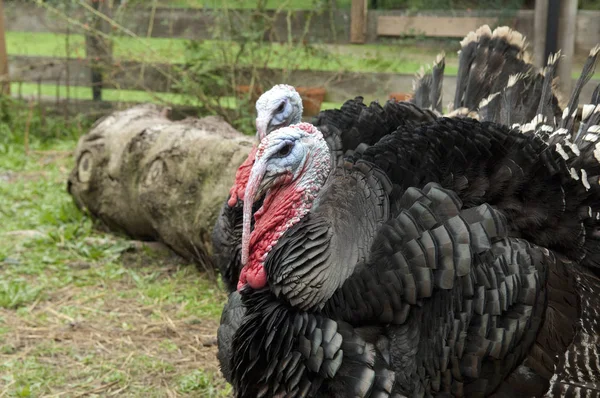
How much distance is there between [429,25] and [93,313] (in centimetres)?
382

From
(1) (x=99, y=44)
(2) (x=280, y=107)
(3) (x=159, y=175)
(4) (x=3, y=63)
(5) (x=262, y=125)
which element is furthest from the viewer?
(4) (x=3, y=63)

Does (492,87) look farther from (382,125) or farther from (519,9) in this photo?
(519,9)

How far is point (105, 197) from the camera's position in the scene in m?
6.23

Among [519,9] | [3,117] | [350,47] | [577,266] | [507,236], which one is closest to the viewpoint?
[507,236]

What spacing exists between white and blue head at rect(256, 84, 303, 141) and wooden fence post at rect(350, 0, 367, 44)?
9.44ft

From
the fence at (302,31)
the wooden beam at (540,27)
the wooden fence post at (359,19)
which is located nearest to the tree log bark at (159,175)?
the fence at (302,31)

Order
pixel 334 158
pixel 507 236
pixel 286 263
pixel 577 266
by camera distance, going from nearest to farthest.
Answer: pixel 286 263
pixel 507 236
pixel 577 266
pixel 334 158

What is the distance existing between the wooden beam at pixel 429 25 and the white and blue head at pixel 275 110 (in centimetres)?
268

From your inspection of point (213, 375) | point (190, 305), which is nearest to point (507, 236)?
point (213, 375)

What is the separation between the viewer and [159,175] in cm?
568

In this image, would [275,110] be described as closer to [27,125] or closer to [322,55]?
[322,55]

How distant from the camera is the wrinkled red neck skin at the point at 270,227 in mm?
2949

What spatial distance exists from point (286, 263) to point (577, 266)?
1319 mm

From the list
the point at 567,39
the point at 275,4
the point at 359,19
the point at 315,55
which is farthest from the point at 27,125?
the point at 567,39
